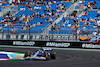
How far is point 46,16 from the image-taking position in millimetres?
29469

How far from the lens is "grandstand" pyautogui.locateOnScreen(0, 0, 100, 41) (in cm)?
2192

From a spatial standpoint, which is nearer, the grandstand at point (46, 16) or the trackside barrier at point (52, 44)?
the trackside barrier at point (52, 44)

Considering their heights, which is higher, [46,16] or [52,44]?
[46,16]

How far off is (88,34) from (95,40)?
826mm

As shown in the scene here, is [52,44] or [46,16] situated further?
[46,16]

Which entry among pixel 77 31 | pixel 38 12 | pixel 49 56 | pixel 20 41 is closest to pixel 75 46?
pixel 77 31

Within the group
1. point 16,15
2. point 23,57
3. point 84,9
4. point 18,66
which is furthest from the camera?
point 16,15

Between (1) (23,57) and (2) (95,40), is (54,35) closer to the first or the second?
(2) (95,40)

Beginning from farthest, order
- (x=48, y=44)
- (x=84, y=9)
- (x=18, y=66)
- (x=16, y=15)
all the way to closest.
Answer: (x=16, y=15), (x=84, y=9), (x=48, y=44), (x=18, y=66)

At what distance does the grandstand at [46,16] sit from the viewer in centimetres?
2192

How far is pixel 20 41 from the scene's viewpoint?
22750 millimetres

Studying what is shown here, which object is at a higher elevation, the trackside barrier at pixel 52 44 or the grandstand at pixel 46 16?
the grandstand at pixel 46 16

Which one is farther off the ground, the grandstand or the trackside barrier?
the grandstand

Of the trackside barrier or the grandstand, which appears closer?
Answer: the trackside barrier
